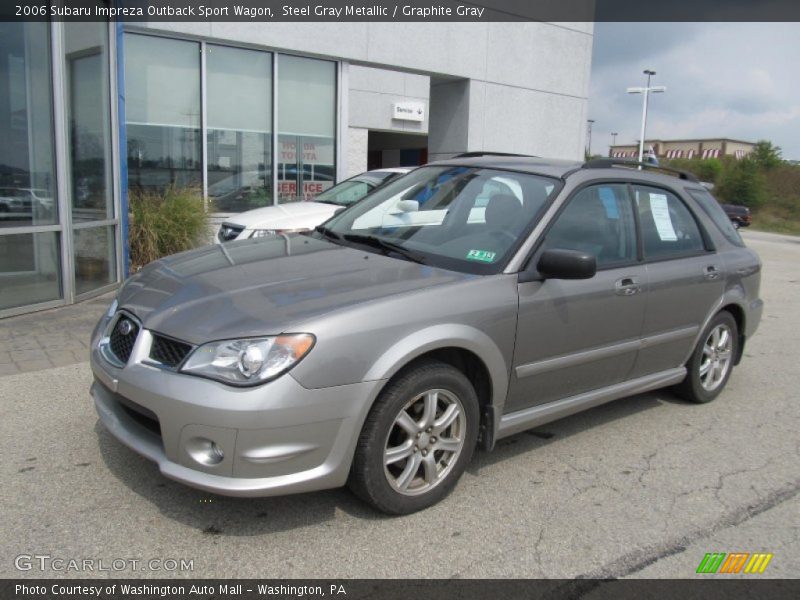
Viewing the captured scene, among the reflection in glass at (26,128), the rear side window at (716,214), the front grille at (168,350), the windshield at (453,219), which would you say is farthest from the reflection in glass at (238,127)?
the front grille at (168,350)

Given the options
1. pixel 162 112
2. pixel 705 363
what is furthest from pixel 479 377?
pixel 162 112

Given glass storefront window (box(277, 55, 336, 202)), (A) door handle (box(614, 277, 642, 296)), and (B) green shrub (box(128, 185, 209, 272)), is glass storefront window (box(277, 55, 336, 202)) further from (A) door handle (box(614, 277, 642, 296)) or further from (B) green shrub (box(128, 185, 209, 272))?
(A) door handle (box(614, 277, 642, 296))

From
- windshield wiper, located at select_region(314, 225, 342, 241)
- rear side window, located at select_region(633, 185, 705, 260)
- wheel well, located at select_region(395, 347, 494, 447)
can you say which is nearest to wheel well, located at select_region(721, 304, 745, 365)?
rear side window, located at select_region(633, 185, 705, 260)

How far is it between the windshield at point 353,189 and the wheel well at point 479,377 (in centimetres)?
602

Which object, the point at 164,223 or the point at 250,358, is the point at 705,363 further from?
the point at 164,223

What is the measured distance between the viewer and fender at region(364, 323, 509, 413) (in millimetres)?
3029

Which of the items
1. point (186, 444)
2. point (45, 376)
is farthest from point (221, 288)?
point (45, 376)

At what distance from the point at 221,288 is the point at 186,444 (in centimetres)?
79

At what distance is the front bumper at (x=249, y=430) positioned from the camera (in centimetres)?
279

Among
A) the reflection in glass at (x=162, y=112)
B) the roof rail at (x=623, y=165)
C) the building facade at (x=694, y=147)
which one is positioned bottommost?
the roof rail at (x=623, y=165)

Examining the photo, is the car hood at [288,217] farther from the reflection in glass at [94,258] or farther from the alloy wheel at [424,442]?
the alloy wheel at [424,442]

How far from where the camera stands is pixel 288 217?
8.41 meters

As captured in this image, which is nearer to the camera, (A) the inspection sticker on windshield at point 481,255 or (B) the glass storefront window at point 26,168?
(A) the inspection sticker on windshield at point 481,255

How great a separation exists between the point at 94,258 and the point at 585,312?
6088 millimetres
